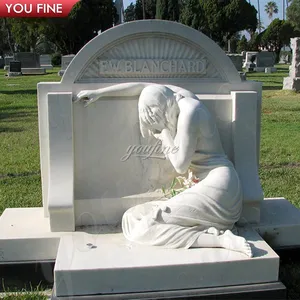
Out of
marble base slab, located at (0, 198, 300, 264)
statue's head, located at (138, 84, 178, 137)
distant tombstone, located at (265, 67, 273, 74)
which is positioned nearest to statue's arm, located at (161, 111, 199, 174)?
statue's head, located at (138, 84, 178, 137)

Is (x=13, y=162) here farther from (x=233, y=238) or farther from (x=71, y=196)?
(x=233, y=238)

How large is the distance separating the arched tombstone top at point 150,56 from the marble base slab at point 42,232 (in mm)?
1092

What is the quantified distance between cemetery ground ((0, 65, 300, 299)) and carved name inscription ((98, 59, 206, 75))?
156cm

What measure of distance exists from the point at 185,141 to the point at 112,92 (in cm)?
65

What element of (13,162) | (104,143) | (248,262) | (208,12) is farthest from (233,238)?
(208,12)

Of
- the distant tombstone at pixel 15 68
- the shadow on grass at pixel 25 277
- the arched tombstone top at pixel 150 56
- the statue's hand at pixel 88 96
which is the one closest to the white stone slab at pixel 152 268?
the shadow on grass at pixel 25 277

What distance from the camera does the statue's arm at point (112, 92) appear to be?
10.5ft

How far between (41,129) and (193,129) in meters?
1.14

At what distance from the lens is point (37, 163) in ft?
20.5

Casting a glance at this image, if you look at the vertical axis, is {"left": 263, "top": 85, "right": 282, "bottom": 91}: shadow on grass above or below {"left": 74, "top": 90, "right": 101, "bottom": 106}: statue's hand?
below

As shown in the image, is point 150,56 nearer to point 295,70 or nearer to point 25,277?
point 25,277

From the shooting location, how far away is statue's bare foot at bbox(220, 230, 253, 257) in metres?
2.82

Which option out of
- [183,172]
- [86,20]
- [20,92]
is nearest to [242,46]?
[86,20]

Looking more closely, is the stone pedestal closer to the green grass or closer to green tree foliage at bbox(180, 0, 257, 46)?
the green grass
